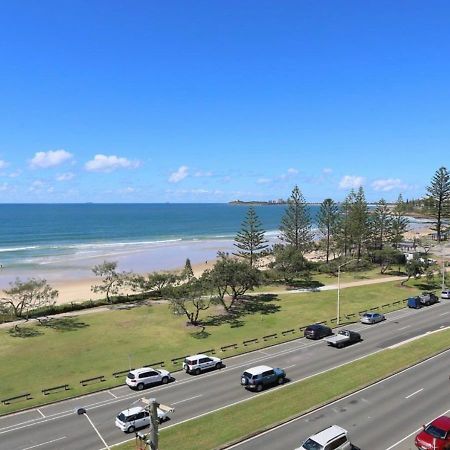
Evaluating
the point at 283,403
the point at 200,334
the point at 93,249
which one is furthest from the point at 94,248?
the point at 283,403

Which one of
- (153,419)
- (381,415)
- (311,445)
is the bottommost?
(381,415)

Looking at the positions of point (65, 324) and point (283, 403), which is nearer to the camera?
point (283, 403)

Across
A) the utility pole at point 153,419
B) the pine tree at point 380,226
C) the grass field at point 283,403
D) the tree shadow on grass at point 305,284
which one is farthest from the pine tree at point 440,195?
the utility pole at point 153,419

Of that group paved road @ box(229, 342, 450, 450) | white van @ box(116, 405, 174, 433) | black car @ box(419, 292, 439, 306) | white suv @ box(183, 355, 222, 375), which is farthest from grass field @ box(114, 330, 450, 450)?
black car @ box(419, 292, 439, 306)

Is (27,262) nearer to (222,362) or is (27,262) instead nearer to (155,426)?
(222,362)

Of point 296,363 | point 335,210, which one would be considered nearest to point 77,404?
point 296,363

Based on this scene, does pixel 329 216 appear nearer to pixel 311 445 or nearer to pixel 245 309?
pixel 245 309
